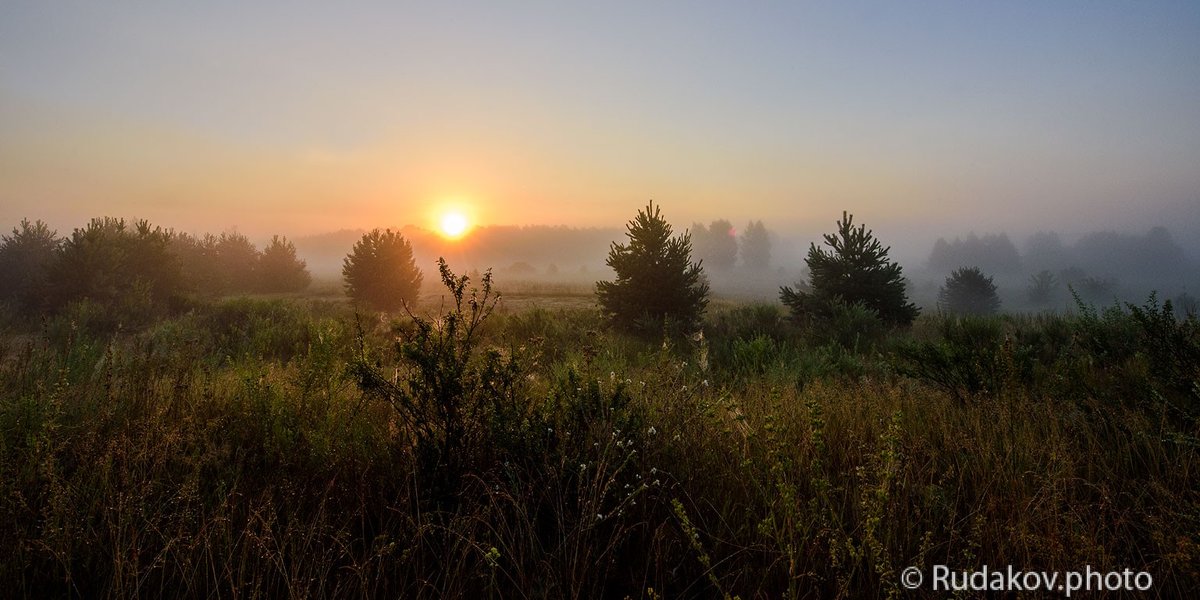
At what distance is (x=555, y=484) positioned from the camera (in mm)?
2666

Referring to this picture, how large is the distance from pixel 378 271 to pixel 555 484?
21.3 metres

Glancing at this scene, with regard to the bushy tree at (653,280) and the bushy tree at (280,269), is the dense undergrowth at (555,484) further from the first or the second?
the bushy tree at (280,269)

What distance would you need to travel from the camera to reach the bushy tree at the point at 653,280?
12.9 m

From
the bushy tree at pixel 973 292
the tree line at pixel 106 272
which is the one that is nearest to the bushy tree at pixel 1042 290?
the bushy tree at pixel 973 292

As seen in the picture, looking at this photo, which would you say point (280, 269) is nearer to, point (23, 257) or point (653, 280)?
point (23, 257)

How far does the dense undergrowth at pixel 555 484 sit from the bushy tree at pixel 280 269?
104 feet

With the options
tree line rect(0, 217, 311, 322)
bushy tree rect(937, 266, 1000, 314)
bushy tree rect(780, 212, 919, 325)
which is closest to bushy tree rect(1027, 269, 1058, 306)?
bushy tree rect(937, 266, 1000, 314)

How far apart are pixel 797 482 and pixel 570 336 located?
9444 millimetres

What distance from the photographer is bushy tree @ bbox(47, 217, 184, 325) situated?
16.5 metres

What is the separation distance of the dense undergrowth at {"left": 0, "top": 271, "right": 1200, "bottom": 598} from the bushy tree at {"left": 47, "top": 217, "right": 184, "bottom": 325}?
53.3 feet

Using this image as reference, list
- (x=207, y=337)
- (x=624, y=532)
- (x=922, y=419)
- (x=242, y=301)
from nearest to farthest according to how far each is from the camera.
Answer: (x=624, y=532) → (x=922, y=419) → (x=207, y=337) → (x=242, y=301)

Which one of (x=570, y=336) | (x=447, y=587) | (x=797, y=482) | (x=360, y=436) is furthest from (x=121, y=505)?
(x=570, y=336)

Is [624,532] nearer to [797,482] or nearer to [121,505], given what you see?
[797,482]

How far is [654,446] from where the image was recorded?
3090mm
